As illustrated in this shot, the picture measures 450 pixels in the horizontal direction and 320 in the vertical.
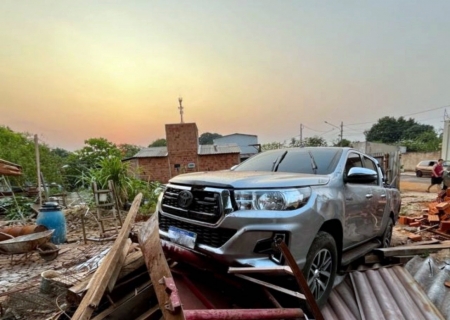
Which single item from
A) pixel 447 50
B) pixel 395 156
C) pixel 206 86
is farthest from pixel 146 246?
pixel 447 50

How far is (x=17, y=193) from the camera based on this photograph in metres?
8.60

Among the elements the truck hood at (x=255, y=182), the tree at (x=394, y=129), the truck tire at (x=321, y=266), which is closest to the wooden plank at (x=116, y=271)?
the truck hood at (x=255, y=182)

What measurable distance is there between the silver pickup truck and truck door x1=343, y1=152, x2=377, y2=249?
0.01m

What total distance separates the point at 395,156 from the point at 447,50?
17.4 feet

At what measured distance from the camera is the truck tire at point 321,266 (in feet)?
7.26

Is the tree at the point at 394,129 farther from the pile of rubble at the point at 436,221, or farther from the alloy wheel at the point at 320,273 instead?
the alloy wheel at the point at 320,273

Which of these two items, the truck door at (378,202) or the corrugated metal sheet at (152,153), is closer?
the truck door at (378,202)

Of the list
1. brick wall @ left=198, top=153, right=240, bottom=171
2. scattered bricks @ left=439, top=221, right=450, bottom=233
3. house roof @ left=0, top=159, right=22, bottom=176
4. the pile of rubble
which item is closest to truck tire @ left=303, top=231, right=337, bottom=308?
the pile of rubble

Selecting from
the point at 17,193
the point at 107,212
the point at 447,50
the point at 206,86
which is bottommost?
the point at 107,212

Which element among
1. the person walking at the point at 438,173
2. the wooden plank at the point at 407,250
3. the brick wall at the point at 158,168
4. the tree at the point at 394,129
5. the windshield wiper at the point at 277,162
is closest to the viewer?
the windshield wiper at the point at 277,162

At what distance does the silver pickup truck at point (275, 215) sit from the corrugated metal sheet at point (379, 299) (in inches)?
12.5

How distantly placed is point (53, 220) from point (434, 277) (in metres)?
6.74

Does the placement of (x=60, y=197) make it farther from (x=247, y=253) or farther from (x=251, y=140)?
(x=251, y=140)

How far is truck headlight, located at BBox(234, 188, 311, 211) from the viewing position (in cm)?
208
